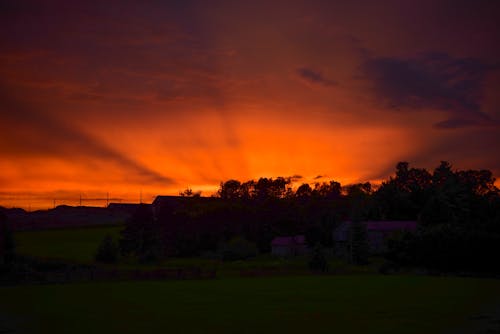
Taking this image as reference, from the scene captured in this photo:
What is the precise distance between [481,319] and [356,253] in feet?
219

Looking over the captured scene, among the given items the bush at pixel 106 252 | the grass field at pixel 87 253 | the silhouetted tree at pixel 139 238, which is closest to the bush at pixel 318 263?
the grass field at pixel 87 253

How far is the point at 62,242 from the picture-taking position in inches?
4523

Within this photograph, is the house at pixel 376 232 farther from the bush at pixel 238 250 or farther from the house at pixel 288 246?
the bush at pixel 238 250

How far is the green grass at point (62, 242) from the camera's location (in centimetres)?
9744

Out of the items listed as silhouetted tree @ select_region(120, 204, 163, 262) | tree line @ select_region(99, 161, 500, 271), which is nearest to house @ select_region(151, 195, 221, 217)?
tree line @ select_region(99, 161, 500, 271)

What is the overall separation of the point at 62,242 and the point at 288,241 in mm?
47010

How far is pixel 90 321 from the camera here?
27.1 meters

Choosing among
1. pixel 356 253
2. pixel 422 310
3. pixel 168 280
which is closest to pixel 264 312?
pixel 422 310

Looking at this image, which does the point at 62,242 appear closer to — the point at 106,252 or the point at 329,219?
the point at 106,252

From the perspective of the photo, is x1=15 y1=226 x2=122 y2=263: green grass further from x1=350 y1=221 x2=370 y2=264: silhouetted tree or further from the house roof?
x1=350 y1=221 x2=370 y2=264: silhouetted tree

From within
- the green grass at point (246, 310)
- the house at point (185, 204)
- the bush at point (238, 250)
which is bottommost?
the green grass at point (246, 310)

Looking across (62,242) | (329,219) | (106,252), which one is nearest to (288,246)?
(329,219)

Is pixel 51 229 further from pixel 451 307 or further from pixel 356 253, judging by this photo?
pixel 451 307

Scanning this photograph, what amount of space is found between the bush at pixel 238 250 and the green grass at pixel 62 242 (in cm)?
2386
